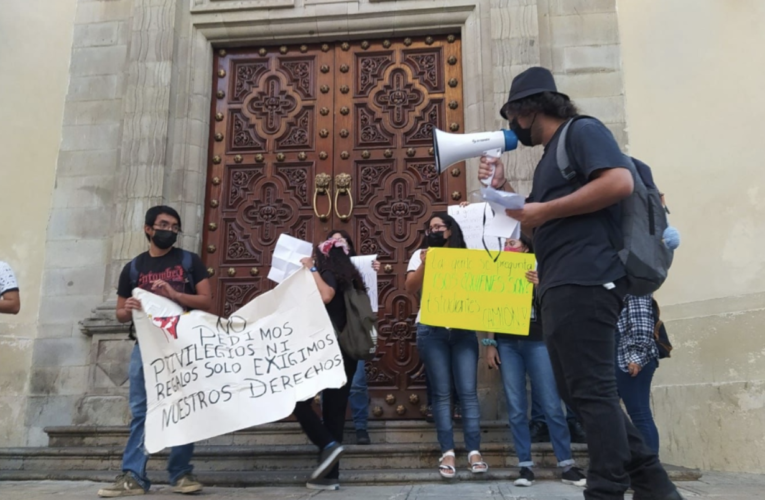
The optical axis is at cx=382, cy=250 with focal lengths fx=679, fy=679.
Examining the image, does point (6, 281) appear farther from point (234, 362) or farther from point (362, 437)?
point (362, 437)

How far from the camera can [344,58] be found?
7.32m

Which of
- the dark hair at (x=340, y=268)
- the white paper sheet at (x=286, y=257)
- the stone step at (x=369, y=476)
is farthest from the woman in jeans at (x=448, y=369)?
the white paper sheet at (x=286, y=257)

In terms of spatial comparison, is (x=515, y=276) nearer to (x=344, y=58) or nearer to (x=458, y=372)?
(x=458, y=372)

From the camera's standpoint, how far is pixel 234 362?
451 centimetres

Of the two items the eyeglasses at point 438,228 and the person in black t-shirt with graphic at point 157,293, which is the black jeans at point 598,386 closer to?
the eyeglasses at point 438,228

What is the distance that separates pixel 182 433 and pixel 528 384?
3012 mm

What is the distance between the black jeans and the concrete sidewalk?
1.35 meters

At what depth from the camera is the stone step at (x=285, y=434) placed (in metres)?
5.52

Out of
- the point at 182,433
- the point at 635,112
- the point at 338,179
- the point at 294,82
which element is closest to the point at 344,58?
the point at 294,82

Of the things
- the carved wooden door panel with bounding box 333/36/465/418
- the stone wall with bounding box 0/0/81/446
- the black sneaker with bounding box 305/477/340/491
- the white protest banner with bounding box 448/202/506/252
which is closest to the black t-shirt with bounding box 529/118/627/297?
the black sneaker with bounding box 305/477/340/491

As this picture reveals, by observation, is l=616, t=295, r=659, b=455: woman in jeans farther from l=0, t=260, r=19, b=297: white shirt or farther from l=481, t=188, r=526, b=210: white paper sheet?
l=0, t=260, r=19, b=297: white shirt

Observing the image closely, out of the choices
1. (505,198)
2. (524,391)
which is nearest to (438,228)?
(524,391)

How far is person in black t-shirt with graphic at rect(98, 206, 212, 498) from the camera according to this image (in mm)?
4398

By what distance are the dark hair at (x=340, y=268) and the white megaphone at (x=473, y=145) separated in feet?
5.88
